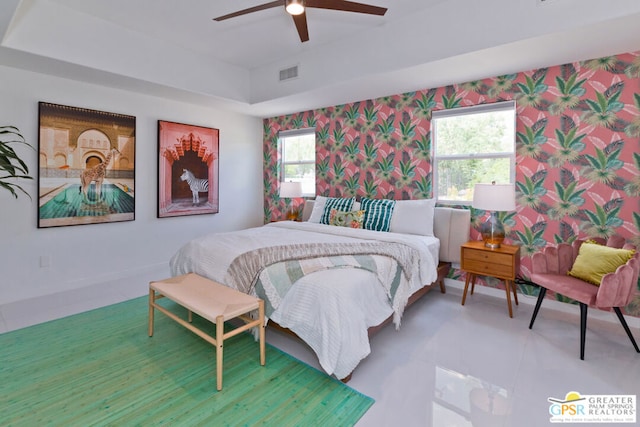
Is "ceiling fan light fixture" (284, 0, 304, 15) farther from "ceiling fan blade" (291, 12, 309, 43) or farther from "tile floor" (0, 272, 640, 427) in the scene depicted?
"tile floor" (0, 272, 640, 427)

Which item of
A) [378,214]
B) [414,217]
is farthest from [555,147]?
[378,214]

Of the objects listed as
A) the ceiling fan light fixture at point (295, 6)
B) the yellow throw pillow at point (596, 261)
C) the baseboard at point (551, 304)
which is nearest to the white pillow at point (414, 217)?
the baseboard at point (551, 304)

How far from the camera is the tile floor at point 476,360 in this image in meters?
1.77

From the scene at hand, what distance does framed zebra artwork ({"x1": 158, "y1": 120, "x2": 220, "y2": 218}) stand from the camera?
436 cm

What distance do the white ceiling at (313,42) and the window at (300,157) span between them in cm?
92

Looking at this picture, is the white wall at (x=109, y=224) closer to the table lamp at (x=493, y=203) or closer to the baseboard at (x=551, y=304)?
the baseboard at (x=551, y=304)

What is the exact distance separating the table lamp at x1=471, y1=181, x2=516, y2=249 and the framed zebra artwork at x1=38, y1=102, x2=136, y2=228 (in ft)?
13.2

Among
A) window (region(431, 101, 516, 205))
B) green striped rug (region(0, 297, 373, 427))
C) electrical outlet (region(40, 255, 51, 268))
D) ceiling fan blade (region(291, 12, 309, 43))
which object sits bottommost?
green striped rug (region(0, 297, 373, 427))

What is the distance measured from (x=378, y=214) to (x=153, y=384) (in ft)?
9.03

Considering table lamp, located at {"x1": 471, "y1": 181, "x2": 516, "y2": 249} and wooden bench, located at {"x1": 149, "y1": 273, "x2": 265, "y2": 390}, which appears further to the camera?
table lamp, located at {"x1": 471, "y1": 181, "x2": 516, "y2": 249}

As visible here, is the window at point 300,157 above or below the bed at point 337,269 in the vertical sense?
above

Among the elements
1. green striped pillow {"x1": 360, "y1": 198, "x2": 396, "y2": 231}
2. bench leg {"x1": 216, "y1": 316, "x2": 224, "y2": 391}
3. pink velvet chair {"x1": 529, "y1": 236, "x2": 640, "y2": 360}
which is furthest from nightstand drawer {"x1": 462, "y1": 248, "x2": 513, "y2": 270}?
bench leg {"x1": 216, "y1": 316, "x2": 224, "y2": 391}

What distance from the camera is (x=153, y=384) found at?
1956 mm

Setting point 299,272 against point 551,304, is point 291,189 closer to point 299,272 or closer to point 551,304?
point 299,272
